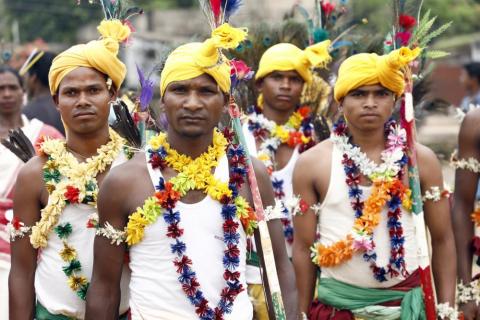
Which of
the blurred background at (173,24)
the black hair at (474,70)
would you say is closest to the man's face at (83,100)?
the black hair at (474,70)

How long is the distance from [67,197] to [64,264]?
1.16 feet

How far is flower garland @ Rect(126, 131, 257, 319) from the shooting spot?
4.42 m

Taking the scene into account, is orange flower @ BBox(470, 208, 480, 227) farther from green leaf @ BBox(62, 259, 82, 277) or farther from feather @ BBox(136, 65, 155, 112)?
green leaf @ BBox(62, 259, 82, 277)

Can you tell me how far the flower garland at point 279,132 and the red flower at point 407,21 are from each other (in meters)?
2.03

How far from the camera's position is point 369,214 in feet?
18.0

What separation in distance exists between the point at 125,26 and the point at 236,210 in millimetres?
1434

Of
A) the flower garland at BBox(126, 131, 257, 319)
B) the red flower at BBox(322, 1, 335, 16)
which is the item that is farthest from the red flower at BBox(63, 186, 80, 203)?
the red flower at BBox(322, 1, 335, 16)

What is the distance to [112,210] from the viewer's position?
4.46 m

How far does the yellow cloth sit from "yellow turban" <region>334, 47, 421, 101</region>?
130 cm

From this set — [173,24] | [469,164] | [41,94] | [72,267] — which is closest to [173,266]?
[72,267]

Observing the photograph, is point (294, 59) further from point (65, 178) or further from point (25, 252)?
point (25, 252)

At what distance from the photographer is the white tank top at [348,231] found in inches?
219

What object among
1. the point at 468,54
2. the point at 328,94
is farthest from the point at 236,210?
the point at 468,54

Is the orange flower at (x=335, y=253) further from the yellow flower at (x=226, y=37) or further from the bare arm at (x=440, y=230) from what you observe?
the yellow flower at (x=226, y=37)
